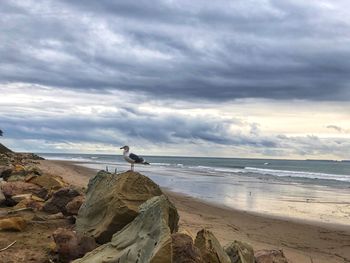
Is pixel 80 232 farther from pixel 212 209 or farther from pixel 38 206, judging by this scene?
pixel 212 209

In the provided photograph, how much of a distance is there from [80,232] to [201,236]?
2335 mm

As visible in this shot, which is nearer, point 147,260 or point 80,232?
point 147,260

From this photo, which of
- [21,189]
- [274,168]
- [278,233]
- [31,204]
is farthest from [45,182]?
[274,168]

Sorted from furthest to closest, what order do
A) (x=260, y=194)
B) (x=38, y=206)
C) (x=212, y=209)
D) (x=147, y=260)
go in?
(x=260, y=194) < (x=212, y=209) < (x=38, y=206) < (x=147, y=260)

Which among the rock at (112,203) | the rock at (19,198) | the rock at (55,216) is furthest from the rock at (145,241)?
the rock at (19,198)

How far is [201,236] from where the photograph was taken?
19.1 feet

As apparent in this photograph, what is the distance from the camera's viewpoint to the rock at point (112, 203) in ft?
22.2

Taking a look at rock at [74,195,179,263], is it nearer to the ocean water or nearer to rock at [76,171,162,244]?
rock at [76,171,162,244]

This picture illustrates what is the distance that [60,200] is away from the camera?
9273 millimetres

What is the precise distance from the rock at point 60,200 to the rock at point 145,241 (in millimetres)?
3510

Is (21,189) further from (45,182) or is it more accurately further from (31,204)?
(31,204)

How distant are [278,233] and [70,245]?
27.2 ft

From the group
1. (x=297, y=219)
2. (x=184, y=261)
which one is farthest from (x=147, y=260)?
(x=297, y=219)

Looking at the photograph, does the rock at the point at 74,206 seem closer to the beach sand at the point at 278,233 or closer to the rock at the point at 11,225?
the rock at the point at 11,225
